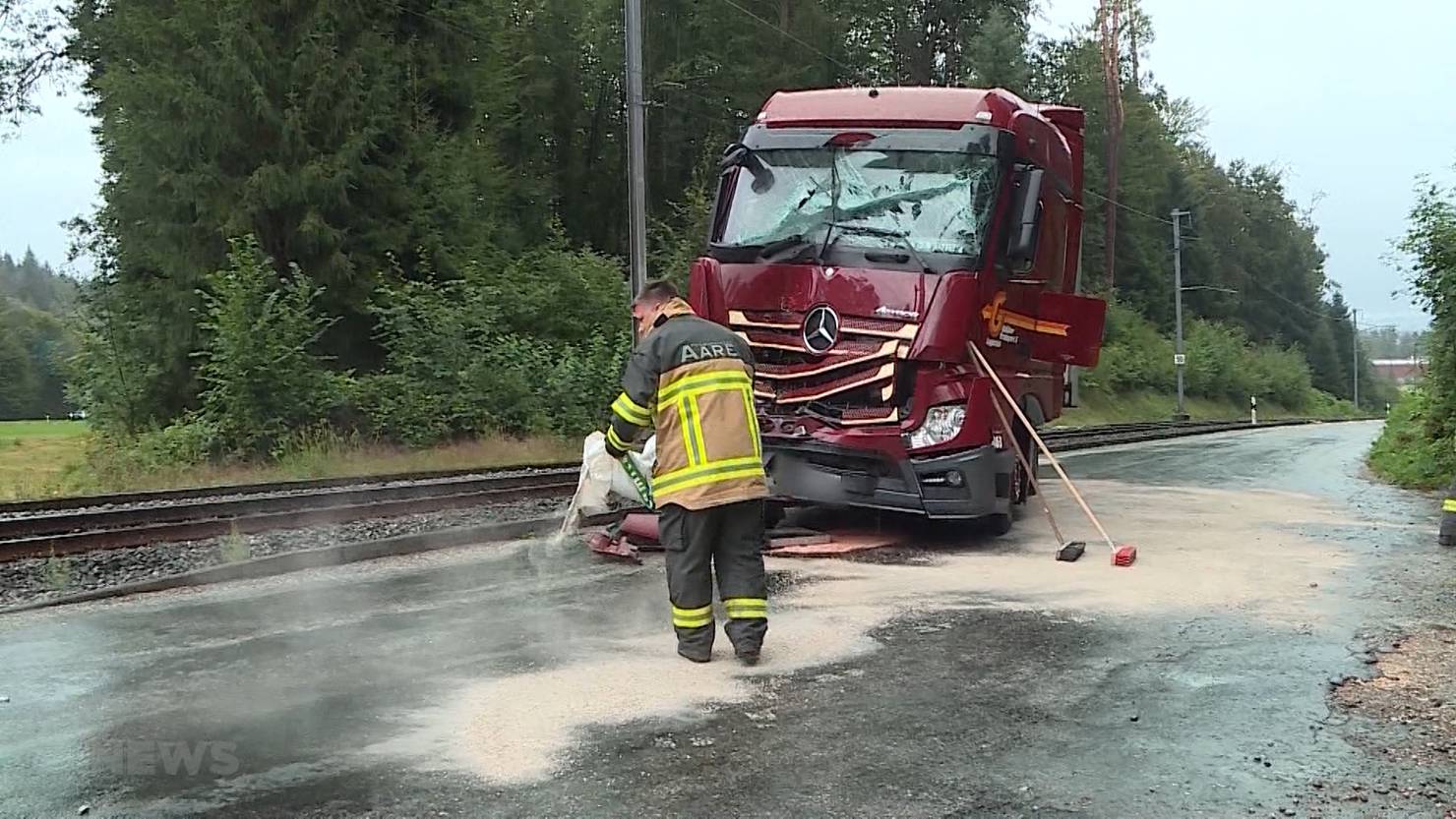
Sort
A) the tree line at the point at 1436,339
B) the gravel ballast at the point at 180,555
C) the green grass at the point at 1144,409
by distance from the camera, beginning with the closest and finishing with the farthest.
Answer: the gravel ballast at the point at 180,555, the tree line at the point at 1436,339, the green grass at the point at 1144,409

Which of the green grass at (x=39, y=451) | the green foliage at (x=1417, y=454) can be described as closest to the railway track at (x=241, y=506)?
the green grass at (x=39, y=451)

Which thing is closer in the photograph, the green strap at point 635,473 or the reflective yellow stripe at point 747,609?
the reflective yellow stripe at point 747,609

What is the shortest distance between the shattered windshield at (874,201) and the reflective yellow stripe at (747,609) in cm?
404

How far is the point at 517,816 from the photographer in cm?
397

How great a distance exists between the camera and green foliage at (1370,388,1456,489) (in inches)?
590

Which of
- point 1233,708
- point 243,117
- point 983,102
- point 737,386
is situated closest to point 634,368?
point 737,386

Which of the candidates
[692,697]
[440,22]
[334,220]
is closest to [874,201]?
[692,697]

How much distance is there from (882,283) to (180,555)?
5592 mm

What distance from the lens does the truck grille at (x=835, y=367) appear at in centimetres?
891

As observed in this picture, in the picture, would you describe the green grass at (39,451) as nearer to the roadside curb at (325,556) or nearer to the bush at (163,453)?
the bush at (163,453)

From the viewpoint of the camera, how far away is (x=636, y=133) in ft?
56.0

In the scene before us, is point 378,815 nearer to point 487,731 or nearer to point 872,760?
point 487,731

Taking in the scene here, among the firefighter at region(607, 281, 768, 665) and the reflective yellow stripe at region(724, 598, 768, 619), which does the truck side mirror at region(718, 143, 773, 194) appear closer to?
the firefighter at region(607, 281, 768, 665)
